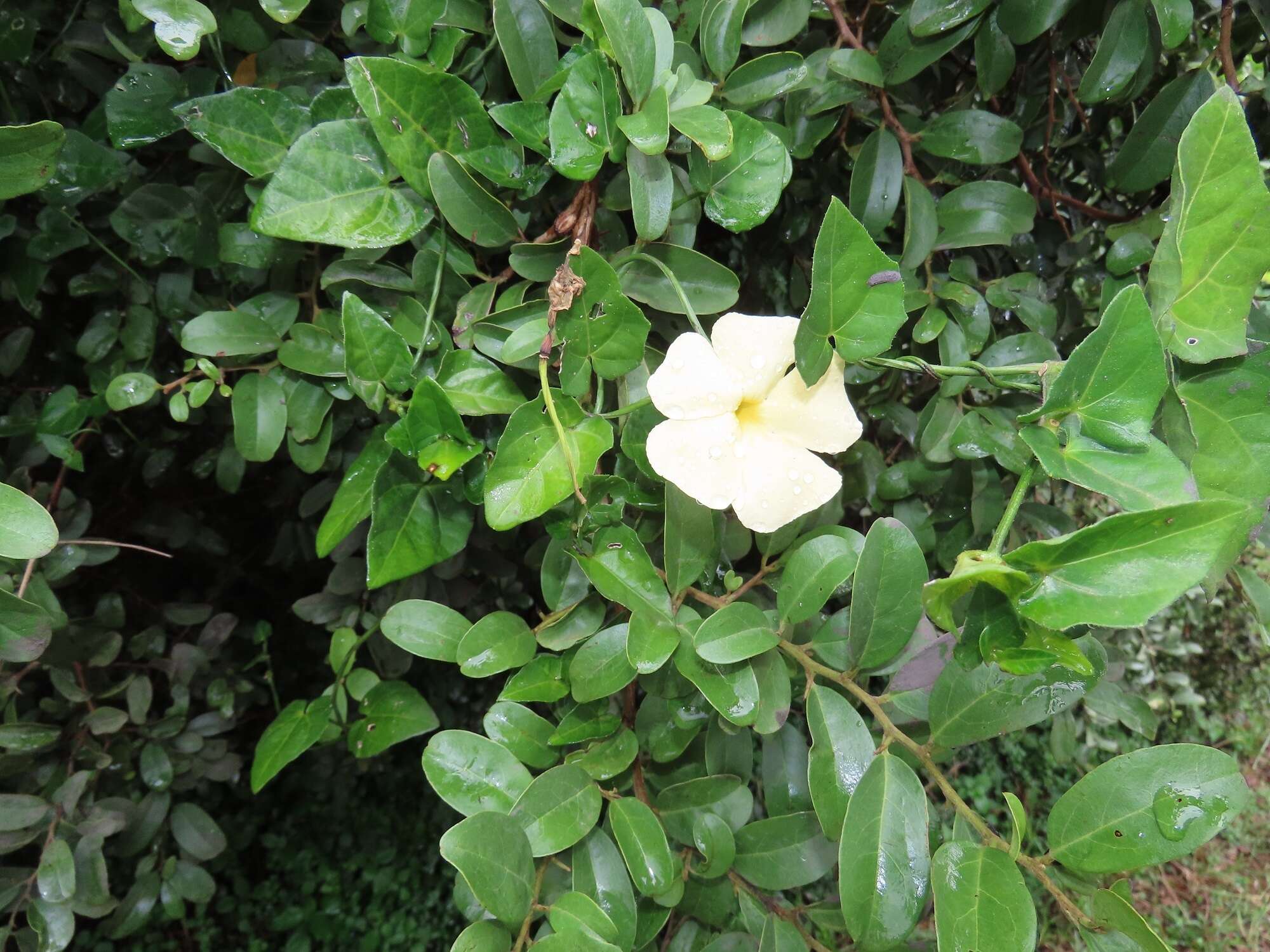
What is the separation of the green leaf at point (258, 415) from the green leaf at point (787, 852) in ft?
1.92

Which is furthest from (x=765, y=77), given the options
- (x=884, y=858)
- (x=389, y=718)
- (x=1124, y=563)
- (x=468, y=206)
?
(x=389, y=718)

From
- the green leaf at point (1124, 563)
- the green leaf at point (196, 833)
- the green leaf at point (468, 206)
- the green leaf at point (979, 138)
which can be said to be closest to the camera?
the green leaf at point (1124, 563)

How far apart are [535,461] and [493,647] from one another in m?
0.20

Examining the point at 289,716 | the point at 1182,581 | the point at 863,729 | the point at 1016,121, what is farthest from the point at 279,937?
the point at 1016,121

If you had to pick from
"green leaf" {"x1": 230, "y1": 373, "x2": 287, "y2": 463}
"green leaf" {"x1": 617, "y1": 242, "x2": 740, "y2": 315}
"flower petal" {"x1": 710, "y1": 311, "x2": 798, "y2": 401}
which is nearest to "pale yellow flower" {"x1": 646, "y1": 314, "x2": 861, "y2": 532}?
"flower petal" {"x1": 710, "y1": 311, "x2": 798, "y2": 401}

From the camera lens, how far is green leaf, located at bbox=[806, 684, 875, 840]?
53cm

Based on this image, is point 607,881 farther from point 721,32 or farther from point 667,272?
point 721,32

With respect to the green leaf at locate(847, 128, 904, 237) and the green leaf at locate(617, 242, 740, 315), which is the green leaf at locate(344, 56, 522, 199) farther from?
the green leaf at locate(847, 128, 904, 237)

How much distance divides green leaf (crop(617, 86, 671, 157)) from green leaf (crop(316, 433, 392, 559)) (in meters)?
0.33

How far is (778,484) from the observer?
0.53m

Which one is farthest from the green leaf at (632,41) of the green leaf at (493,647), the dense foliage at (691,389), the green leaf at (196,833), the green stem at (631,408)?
the green leaf at (196,833)

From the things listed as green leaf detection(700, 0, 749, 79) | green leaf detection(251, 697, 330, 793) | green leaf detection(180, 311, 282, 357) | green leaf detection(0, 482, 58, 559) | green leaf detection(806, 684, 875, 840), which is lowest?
green leaf detection(251, 697, 330, 793)

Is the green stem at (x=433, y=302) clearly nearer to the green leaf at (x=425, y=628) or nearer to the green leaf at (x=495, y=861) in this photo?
the green leaf at (x=425, y=628)

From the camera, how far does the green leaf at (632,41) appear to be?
49cm
